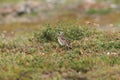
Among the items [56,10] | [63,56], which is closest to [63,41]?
[63,56]

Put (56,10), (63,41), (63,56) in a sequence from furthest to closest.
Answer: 1. (56,10)
2. (63,41)
3. (63,56)

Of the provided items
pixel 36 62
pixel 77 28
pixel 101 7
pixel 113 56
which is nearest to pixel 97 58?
pixel 113 56

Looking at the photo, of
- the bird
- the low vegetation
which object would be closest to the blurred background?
the low vegetation

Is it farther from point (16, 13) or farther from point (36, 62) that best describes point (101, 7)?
point (36, 62)

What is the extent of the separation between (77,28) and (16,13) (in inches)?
1432

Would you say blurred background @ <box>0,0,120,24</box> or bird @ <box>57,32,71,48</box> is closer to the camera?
bird @ <box>57,32,71,48</box>

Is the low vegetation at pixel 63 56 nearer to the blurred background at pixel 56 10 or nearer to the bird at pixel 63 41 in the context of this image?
the bird at pixel 63 41

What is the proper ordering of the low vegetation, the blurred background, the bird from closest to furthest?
the low vegetation < the bird < the blurred background

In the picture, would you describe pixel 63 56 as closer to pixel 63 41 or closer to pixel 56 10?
pixel 63 41

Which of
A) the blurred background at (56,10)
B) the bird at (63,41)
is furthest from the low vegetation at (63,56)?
the blurred background at (56,10)

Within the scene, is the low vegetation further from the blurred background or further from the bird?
the blurred background

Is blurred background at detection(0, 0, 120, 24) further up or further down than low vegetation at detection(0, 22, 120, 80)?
further down

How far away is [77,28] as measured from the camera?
22125 mm

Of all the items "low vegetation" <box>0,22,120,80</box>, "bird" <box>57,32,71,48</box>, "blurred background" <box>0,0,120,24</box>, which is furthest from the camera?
"blurred background" <box>0,0,120,24</box>
